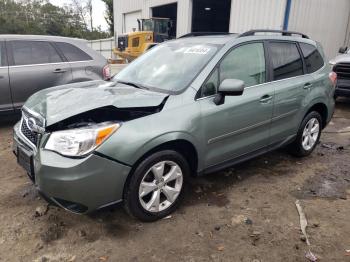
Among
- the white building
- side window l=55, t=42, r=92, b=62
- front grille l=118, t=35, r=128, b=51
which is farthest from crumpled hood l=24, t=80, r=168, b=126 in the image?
front grille l=118, t=35, r=128, b=51

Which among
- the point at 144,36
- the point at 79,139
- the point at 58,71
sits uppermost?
the point at 144,36

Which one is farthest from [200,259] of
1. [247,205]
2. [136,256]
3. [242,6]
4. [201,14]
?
[201,14]

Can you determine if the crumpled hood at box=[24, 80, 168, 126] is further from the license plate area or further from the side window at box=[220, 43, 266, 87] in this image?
the side window at box=[220, 43, 266, 87]

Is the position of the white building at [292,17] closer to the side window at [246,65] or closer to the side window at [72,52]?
the side window at [72,52]

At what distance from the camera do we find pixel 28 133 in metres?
3.04

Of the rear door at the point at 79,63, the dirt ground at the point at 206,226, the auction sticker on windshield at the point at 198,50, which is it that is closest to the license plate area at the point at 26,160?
the dirt ground at the point at 206,226

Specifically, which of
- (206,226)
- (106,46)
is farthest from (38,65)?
(106,46)

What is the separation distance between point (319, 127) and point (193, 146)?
263cm

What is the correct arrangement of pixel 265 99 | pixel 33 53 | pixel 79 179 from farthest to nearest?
pixel 33 53
pixel 265 99
pixel 79 179

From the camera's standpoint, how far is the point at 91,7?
56.6 metres

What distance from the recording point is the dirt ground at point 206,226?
8.82ft

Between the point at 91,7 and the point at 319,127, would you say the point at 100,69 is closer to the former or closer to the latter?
the point at 319,127

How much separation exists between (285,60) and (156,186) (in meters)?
2.38

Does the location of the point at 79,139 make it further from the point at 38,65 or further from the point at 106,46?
the point at 106,46
